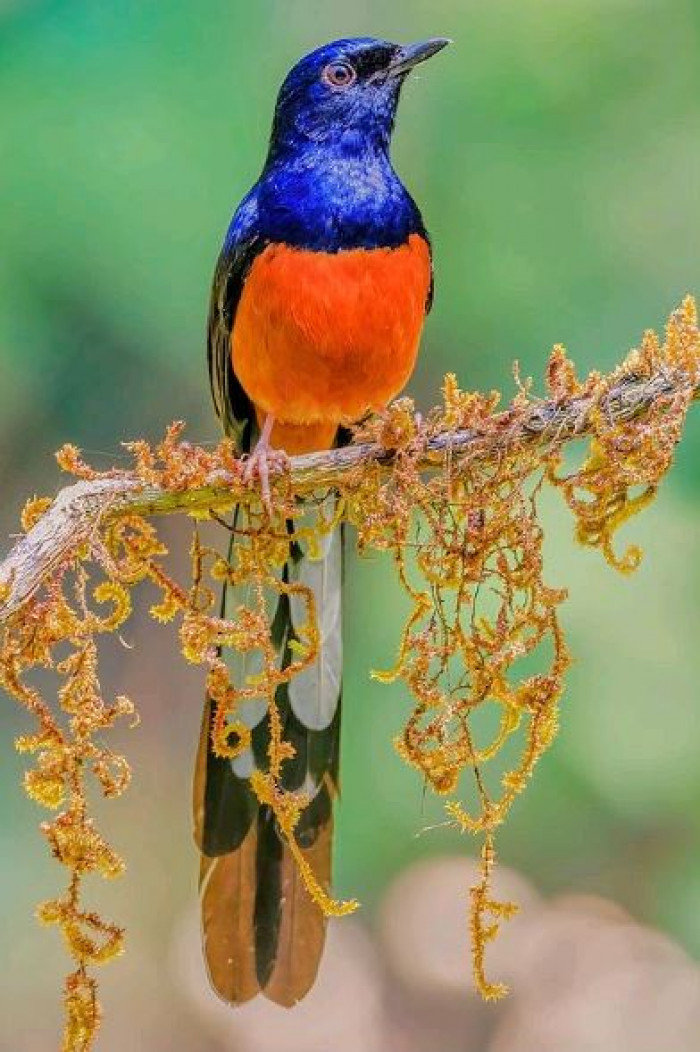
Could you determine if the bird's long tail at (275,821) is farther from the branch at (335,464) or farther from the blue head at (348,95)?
the blue head at (348,95)

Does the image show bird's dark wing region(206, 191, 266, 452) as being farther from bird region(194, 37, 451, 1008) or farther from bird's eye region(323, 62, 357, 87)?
bird's eye region(323, 62, 357, 87)

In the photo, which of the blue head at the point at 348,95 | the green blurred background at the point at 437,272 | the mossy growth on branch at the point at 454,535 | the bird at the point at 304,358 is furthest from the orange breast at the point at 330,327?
the green blurred background at the point at 437,272

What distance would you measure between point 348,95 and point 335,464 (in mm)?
768

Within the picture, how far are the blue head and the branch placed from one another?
67cm

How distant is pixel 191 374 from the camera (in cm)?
354

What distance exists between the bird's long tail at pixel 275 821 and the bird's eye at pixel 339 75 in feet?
2.39

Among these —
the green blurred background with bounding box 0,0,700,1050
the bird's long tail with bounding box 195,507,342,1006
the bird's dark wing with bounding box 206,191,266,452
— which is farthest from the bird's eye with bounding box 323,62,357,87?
the green blurred background with bounding box 0,0,700,1050

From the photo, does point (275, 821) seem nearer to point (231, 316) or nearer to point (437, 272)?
point (231, 316)

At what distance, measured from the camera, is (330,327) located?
2.37m

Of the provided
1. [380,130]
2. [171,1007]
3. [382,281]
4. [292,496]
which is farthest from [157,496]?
[171,1007]

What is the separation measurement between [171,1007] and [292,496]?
185 centimetres

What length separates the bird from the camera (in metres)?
2.37

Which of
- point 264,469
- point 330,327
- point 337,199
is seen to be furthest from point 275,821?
point 337,199

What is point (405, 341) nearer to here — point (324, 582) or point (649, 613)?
point (324, 582)
